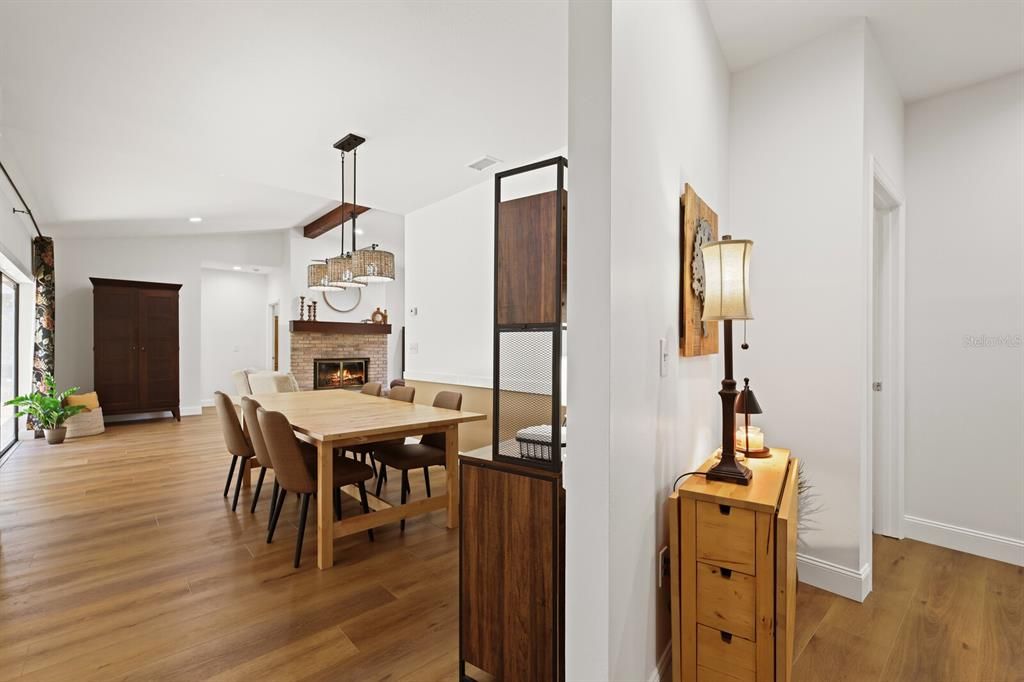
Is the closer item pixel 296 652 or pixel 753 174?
pixel 296 652

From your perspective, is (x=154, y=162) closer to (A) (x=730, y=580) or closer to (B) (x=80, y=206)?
(B) (x=80, y=206)

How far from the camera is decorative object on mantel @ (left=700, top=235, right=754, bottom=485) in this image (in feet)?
5.50

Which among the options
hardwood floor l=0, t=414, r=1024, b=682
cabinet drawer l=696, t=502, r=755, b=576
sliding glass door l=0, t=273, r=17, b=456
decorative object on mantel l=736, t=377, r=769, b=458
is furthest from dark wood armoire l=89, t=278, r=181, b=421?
cabinet drawer l=696, t=502, r=755, b=576

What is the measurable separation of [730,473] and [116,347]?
8.25 metres

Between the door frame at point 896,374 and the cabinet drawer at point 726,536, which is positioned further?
the door frame at point 896,374

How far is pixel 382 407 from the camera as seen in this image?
3797mm

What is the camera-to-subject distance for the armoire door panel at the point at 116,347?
6.84 metres

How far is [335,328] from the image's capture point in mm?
8461

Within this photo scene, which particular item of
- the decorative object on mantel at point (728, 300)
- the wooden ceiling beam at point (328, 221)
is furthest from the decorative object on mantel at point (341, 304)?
the decorative object on mantel at point (728, 300)

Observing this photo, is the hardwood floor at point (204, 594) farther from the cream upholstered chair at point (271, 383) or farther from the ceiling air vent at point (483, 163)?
the ceiling air vent at point (483, 163)

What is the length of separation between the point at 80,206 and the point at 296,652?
606 centimetres

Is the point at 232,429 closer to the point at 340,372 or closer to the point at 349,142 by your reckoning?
the point at 349,142

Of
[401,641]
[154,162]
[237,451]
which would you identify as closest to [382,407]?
[237,451]

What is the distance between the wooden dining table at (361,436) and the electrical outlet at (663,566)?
5.32 ft
